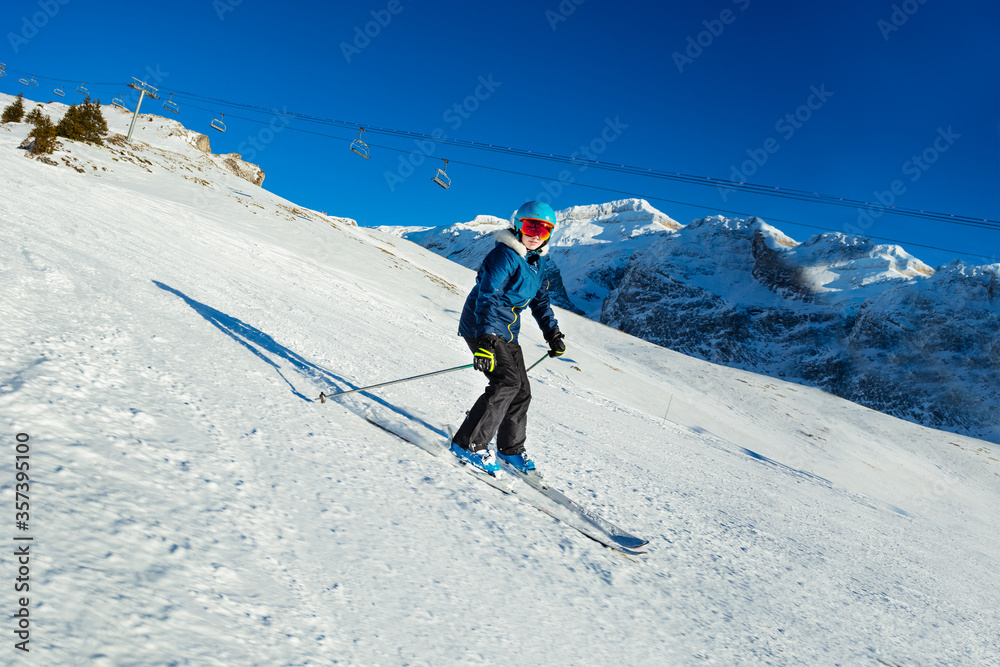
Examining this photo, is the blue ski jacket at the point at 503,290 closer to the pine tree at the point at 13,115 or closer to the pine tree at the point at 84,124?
the pine tree at the point at 84,124

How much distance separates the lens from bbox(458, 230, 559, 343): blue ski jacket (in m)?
3.71

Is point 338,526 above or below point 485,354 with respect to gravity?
below

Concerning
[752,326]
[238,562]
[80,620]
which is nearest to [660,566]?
[238,562]

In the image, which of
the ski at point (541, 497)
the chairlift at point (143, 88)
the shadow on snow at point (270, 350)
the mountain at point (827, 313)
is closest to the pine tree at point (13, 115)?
the chairlift at point (143, 88)

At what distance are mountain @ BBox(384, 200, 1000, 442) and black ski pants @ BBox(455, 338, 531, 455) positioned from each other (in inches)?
4167

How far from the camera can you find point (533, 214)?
387 cm

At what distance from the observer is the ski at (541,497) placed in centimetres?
311

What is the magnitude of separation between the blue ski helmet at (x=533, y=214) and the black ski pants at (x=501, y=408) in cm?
102

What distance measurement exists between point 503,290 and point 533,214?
66 centimetres

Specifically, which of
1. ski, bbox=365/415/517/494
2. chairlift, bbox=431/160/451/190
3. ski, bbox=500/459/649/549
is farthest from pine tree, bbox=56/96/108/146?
ski, bbox=500/459/649/549

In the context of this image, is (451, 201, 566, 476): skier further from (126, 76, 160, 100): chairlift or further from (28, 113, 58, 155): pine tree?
(126, 76, 160, 100): chairlift

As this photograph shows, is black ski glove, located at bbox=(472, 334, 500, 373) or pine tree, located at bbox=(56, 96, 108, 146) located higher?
pine tree, located at bbox=(56, 96, 108, 146)

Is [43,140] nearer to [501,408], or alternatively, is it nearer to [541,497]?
[501,408]

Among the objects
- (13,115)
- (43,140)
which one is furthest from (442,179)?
(13,115)
